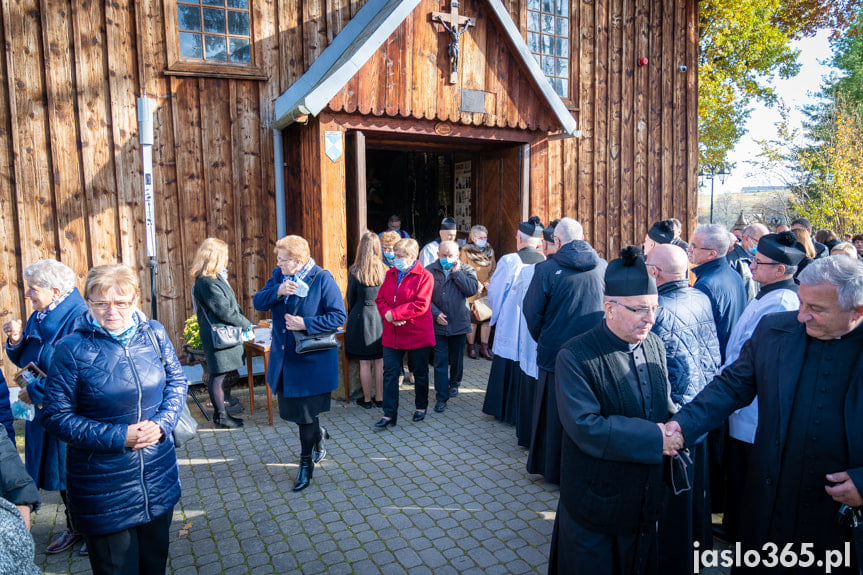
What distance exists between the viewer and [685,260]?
11.7 feet

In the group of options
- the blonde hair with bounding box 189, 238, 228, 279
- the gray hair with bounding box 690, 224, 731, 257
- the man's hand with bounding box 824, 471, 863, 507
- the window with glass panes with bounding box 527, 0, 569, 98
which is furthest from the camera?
the window with glass panes with bounding box 527, 0, 569, 98

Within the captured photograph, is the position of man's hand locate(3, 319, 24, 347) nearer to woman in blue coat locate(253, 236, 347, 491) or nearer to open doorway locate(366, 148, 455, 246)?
woman in blue coat locate(253, 236, 347, 491)

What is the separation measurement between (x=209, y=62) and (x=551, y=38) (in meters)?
5.86

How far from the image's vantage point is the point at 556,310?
15.2 ft

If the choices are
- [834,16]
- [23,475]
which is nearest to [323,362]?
[23,475]

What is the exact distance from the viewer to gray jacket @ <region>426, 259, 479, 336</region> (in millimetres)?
6856

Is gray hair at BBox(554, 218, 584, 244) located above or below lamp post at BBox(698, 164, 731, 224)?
below

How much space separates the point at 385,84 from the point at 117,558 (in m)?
6.00

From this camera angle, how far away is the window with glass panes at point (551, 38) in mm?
9922

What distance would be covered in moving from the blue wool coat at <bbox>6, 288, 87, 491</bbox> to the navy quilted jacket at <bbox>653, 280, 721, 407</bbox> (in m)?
3.69

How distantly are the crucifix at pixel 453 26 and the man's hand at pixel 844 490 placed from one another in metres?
6.47

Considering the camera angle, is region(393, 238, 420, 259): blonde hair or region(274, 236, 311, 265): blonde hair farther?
region(393, 238, 420, 259): blonde hair

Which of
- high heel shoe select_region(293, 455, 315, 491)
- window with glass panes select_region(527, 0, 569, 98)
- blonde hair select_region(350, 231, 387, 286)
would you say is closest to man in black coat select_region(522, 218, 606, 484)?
high heel shoe select_region(293, 455, 315, 491)

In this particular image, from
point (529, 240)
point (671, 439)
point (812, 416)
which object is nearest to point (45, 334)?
point (671, 439)
